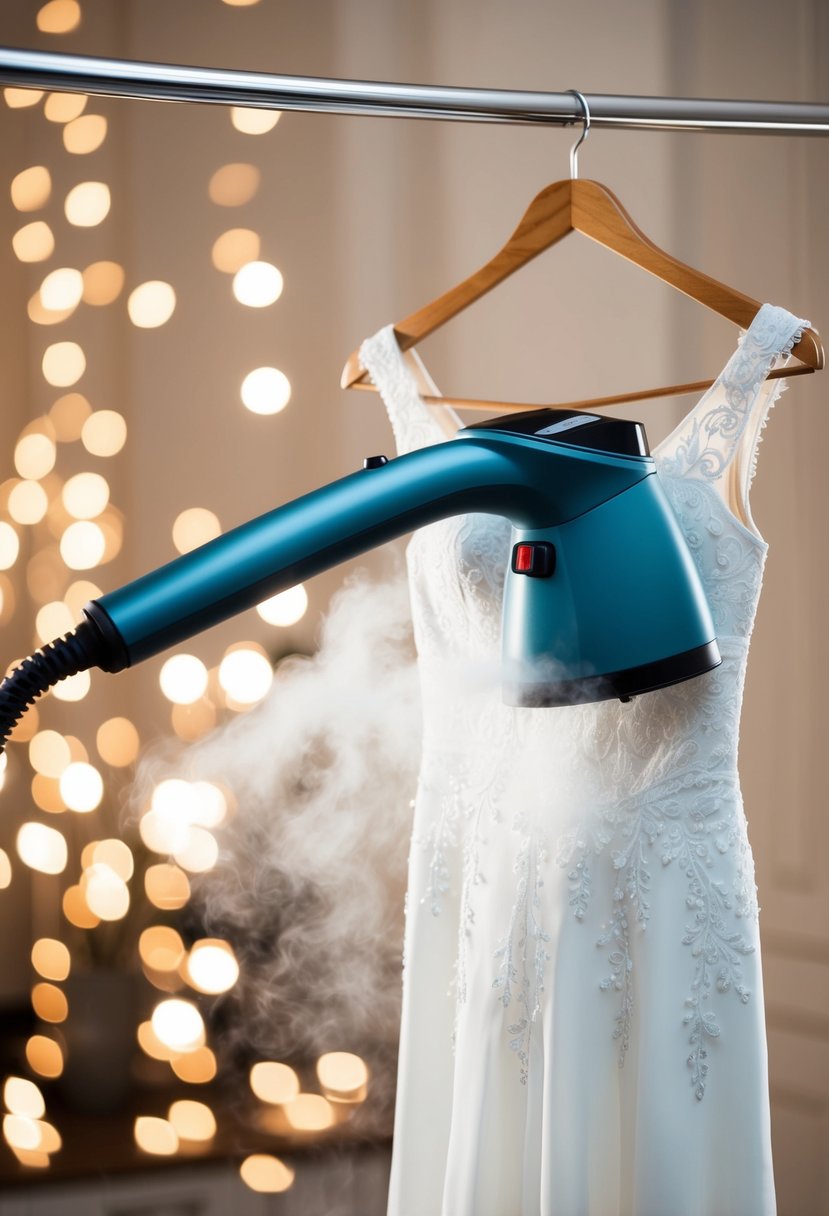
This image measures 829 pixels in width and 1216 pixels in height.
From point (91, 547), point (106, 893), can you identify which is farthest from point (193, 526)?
point (106, 893)

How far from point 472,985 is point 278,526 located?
1.54ft

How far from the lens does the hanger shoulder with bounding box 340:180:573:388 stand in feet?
2.65

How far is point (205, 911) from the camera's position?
1787 millimetres

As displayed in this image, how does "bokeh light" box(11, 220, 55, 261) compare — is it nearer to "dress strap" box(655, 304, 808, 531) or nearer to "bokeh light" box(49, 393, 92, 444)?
"bokeh light" box(49, 393, 92, 444)

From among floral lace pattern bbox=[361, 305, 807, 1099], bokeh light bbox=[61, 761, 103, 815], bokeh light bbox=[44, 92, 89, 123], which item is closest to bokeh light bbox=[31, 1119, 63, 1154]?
bokeh light bbox=[61, 761, 103, 815]

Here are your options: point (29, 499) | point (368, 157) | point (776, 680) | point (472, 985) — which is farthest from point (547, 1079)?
point (368, 157)

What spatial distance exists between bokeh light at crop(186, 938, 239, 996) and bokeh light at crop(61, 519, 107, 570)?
69 cm

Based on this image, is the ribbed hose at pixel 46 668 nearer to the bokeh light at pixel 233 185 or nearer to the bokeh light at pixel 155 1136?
the bokeh light at pixel 155 1136

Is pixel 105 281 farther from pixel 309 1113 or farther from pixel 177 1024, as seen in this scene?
pixel 309 1113

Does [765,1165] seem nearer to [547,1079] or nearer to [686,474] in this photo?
[547,1079]

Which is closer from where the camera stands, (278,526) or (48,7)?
(278,526)

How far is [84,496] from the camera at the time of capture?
1867 mm

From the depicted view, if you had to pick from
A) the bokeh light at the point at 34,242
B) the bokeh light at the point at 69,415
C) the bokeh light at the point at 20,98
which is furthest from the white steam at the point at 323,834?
the bokeh light at the point at 20,98

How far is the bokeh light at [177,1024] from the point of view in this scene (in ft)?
5.72
